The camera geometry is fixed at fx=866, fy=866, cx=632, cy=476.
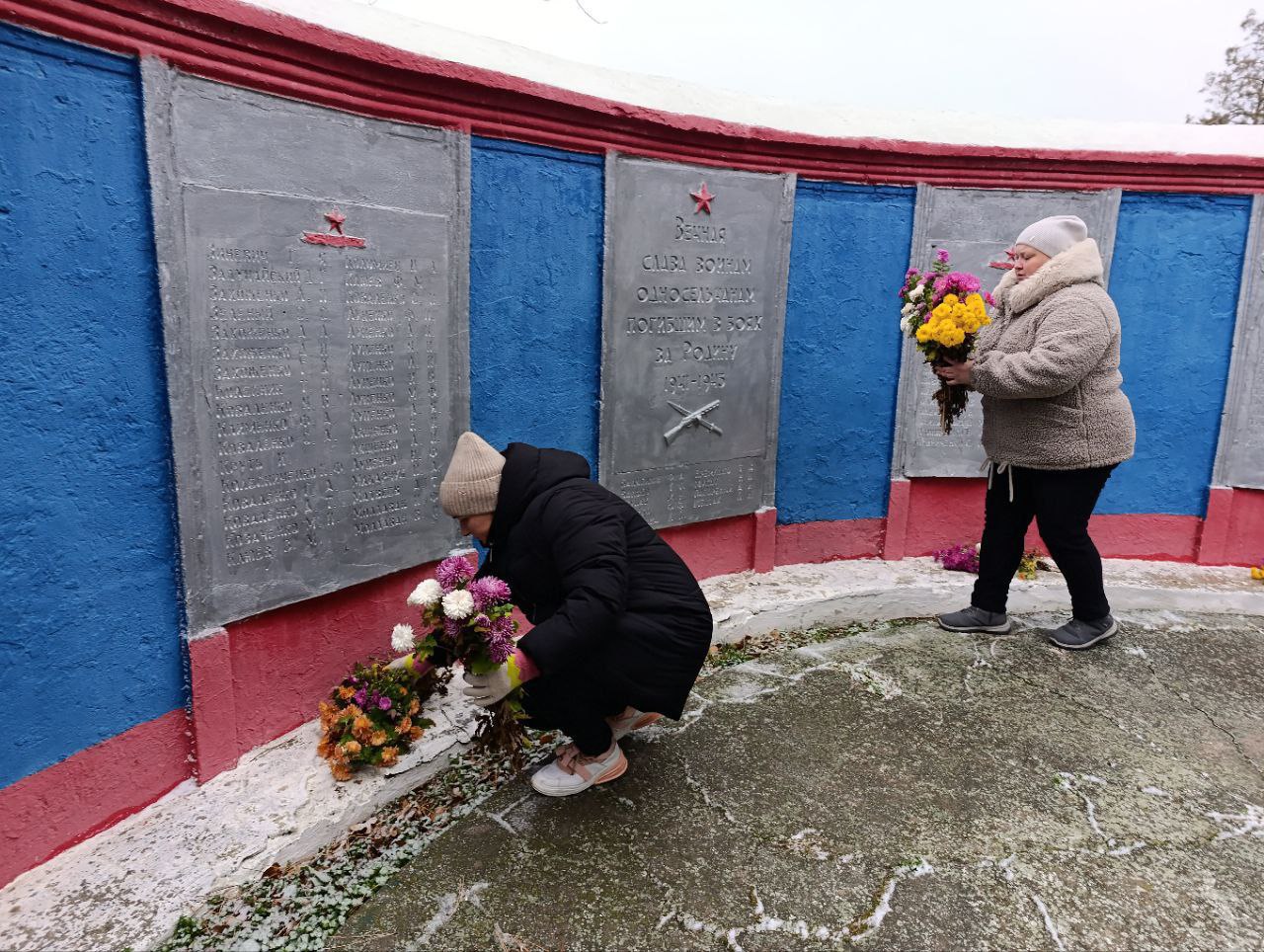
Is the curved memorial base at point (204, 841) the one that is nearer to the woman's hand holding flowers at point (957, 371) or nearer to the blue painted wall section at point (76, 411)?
the blue painted wall section at point (76, 411)

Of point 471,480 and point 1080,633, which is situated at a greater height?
point 471,480

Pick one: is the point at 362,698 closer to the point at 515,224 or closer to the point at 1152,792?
the point at 515,224

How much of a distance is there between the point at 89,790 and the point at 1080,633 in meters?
3.77

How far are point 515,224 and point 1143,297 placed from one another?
3.54 meters

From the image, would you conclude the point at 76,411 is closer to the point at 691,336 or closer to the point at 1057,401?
the point at 691,336

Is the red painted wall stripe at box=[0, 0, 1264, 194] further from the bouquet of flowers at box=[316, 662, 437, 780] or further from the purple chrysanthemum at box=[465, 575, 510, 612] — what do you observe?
the bouquet of flowers at box=[316, 662, 437, 780]

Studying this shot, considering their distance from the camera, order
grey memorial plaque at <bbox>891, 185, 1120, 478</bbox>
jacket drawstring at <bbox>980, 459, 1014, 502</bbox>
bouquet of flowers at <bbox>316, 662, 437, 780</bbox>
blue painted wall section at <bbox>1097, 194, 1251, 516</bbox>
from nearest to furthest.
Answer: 1. bouquet of flowers at <bbox>316, 662, 437, 780</bbox>
2. jacket drawstring at <bbox>980, 459, 1014, 502</bbox>
3. grey memorial plaque at <bbox>891, 185, 1120, 478</bbox>
4. blue painted wall section at <bbox>1097, 194, 1251, 516</bbox>

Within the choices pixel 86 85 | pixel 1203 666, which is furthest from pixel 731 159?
pixel 1203 666

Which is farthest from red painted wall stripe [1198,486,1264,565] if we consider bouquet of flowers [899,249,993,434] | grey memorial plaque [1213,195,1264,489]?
bouquet of flowers [899,249,993,434]

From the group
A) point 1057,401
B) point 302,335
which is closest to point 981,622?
point 1057,401

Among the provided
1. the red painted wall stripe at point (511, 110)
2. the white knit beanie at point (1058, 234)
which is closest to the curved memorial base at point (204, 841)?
the red painted wall stripe at point (511, 110)

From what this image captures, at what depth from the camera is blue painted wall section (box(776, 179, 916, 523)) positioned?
4488 mm

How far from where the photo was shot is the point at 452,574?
235cm

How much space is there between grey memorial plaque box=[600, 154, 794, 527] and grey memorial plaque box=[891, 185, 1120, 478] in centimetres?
79
